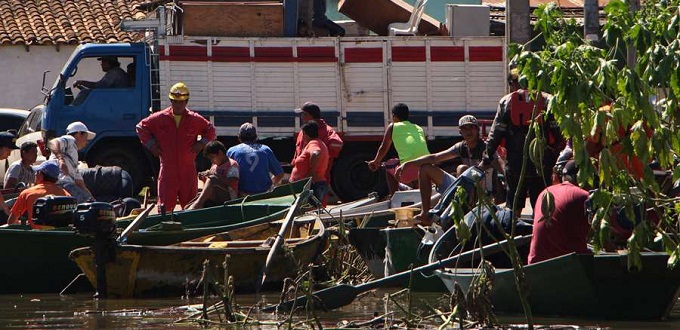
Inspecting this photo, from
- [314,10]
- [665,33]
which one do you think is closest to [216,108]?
[314,10]

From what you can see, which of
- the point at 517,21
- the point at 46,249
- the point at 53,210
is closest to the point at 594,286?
the point at 53,210

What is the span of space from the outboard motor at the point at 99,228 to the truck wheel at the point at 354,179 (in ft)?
29.2

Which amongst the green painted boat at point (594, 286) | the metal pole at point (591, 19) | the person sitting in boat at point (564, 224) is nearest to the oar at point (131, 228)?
the green painted boat at point (594, 286)

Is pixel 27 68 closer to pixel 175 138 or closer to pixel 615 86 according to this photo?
pixel 175 138

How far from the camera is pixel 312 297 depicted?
984 centimetres

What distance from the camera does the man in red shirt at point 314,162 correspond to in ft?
50.1

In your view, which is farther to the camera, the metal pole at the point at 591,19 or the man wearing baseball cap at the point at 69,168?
the metal pole at the point at 591,19

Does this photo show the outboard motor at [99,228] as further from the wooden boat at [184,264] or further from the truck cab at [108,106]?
the truck cab at [108,106]

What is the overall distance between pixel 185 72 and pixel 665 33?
1317 cm

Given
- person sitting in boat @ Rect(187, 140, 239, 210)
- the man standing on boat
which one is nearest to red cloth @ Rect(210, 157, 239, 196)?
person sitting in boat @ Rect(187, 140, 239, 210)

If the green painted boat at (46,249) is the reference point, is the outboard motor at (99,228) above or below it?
above

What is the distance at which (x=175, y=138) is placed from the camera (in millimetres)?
15109

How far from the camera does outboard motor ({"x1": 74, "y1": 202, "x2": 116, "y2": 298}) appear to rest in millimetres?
11898

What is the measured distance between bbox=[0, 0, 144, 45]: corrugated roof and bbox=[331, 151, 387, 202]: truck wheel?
12256 millimetres
